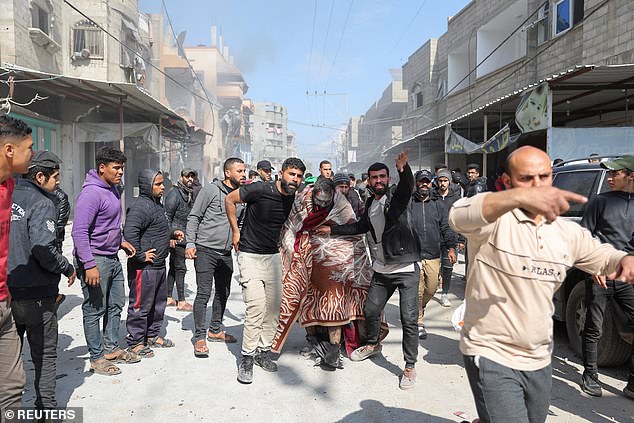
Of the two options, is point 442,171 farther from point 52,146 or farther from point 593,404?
point 52,146

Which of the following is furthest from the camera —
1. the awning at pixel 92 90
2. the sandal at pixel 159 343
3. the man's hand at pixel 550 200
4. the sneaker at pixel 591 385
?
the awning at pixel 92 90

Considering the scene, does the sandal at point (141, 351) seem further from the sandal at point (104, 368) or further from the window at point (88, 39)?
the window at point (88, 39)

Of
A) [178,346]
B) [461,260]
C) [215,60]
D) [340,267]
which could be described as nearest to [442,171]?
[340,267]

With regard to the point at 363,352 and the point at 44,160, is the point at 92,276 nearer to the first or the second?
the point at 44,160

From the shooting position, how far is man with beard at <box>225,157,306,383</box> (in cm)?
420

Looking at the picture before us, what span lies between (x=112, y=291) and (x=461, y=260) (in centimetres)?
733

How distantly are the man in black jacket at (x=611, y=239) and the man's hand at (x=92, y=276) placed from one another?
4.01 meters

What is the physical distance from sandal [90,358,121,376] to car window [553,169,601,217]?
4617mm

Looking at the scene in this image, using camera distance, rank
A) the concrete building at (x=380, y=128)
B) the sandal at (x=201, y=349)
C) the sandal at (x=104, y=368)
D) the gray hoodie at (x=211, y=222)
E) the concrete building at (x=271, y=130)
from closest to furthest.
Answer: the sandal at (x=104, y=368)
the sandal at (x=201, y=349)
the gray hoodie at (x=211, y=222)
the concrete building at (x=380, y=128)
the concrete building at (x=271, y=130)

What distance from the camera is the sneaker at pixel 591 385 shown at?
372cm

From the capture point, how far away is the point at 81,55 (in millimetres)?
17859

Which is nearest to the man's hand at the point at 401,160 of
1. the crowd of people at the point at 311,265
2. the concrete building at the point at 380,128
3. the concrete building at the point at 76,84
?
the crowd of people at the point at 311,265

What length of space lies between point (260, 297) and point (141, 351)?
4.51ft

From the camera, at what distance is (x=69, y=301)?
21.6 feet
